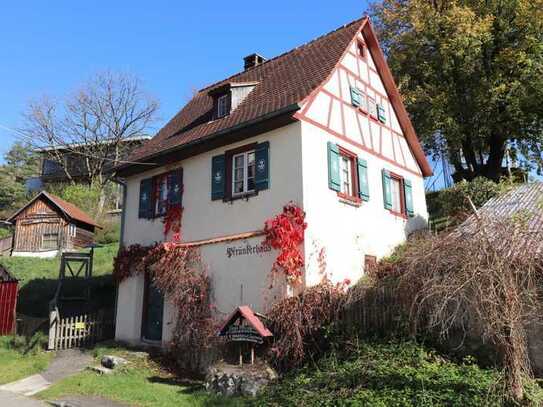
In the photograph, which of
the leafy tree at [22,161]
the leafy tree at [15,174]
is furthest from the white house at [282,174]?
the leafy tree at [22,161]

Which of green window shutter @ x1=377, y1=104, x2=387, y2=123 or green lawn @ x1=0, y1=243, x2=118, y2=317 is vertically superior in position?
green window shutter @ x1=377, y1=104, x2=387, y2=123

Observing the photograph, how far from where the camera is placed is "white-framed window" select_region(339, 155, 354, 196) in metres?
13.5

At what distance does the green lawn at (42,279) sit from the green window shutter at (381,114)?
12.7m

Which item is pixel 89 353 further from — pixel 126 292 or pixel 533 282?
pixel 533 282

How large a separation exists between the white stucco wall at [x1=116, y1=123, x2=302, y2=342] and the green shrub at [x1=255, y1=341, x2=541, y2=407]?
2.94 meters

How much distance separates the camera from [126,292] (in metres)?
15.1

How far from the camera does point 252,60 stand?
19328 millimetres

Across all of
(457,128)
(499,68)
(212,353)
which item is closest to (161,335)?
(212,353)


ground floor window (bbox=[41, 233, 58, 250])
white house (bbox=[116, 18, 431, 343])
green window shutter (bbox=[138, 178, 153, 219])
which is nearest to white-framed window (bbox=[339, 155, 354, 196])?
white house (bbox=[116, 18, 431, 343])

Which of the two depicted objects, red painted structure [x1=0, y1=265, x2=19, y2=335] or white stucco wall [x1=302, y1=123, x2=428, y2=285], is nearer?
white stucco wall [x1=302, y1=123, x2=428, y2=285]

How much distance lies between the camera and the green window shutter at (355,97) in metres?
14.4

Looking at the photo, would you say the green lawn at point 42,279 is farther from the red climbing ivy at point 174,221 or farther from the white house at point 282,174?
the red climbing ivy at point 174,221

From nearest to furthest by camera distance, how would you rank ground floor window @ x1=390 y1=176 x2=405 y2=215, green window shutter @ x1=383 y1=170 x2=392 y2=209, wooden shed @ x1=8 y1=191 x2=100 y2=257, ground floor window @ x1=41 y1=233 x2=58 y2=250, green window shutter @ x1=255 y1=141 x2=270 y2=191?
green window shutter @ x1=255 y1=141 x2=270 y2=191
green window shutter @ x1=383 y1=170 x2=392 y2=209
ground floor window @ x1=390 y1=176 x2=405 y2=215
wooden shed @ x1=8 y1=191 x2=100 y2=257
ground floor window @ x1=41 y1=233 x2=58 y2=250

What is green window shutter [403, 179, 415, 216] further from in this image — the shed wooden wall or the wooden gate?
the shed wooden wall
